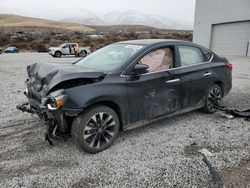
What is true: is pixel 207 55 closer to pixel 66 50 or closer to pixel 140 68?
pixel 140 68

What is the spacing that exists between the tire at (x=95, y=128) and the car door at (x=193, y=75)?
5.20 feet

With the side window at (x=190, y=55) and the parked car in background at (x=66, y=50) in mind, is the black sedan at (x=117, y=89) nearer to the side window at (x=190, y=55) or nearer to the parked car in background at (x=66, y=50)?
the side window at (x=190, y=55)

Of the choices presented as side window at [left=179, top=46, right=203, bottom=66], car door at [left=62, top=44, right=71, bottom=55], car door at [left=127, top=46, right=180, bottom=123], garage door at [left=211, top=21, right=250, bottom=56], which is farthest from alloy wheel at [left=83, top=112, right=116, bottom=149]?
car door at [left=62, top=44, right=71, bottom=55]

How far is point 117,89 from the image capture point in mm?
3502

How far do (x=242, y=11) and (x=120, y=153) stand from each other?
19.7 metres

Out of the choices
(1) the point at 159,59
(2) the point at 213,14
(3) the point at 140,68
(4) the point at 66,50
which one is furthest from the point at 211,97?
(4) the point at 66,50

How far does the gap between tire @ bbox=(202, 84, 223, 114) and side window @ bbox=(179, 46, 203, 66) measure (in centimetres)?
70

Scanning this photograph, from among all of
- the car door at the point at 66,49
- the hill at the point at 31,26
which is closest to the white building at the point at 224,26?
the car door at the point at 66,49

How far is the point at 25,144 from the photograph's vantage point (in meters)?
3.72

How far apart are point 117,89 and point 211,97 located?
251 centimetres

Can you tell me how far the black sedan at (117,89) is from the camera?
3.23 metres

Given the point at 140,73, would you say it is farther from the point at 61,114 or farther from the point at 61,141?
the point at 61,141

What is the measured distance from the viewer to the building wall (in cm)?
1907

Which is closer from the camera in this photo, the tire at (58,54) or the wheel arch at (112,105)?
the wheel arch at (112,105)
